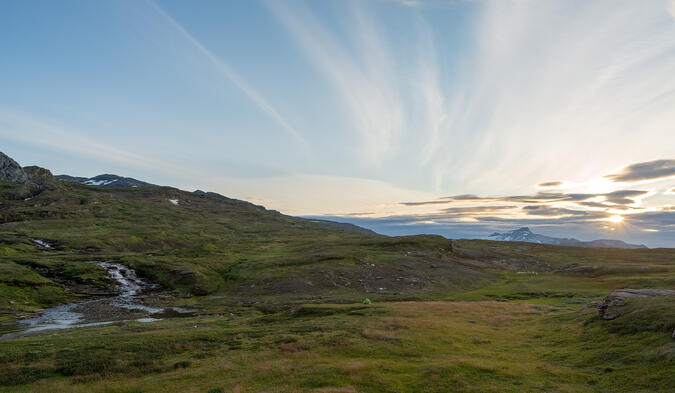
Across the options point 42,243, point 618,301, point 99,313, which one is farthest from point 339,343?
point 42,243

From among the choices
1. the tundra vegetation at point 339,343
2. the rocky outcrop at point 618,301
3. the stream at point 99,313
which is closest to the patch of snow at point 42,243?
the tundra vegetation at point 339,343

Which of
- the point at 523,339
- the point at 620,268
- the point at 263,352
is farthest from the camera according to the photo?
the point at 620,268

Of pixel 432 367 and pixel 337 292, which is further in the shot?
pixel 337 292

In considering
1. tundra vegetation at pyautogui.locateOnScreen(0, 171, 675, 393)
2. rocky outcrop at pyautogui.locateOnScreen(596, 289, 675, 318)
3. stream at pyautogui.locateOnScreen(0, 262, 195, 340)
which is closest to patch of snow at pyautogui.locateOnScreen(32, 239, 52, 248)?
tundra vegetation at pyautogui.locateOnScreen(0, 171, 675, 393)

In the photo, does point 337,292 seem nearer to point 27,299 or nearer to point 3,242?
point 27,299

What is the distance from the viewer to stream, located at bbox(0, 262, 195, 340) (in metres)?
64.6

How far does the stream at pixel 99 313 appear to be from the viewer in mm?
64625

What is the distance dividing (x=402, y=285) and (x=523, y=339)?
72297 mm

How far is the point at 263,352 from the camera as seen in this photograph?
40.2 m

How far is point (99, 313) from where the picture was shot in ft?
258

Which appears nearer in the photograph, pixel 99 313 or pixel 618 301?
pixel 618 301

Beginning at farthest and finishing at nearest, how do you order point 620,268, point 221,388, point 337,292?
point 620,268
point 337,292
point 221,388

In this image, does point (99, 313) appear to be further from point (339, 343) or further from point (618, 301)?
point (618, 301)

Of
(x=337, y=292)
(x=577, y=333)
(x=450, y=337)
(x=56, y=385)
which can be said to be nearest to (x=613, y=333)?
(x=577, y=333)
